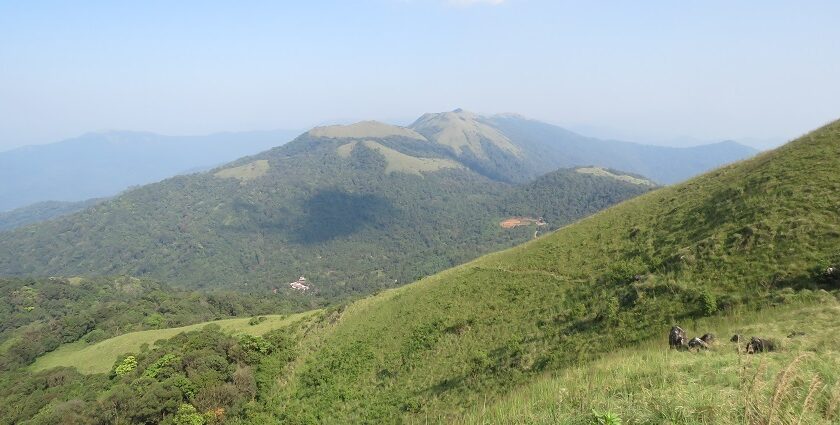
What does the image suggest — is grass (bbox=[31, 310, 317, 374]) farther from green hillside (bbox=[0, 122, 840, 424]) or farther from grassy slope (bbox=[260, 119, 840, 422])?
grassy slope (bbox=[260, 119, 840, 422])

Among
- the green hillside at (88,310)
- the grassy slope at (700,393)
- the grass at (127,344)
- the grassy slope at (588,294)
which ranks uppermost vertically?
the grassy slope at (700,393)

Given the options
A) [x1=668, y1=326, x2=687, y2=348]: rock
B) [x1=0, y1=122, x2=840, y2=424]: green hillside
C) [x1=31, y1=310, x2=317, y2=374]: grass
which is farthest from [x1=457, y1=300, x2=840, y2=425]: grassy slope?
[x1=31, y1=310, x2=317, y2=374]: grass

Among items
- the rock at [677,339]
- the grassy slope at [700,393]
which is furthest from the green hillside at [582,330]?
the rock at [677,339]

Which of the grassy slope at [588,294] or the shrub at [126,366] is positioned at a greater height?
the grassy slope at [588,294]

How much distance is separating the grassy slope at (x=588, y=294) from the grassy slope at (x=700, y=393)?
917 centimetres

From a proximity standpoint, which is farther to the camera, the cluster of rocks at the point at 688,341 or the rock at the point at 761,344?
the cluster of rocks at the point at 688,341

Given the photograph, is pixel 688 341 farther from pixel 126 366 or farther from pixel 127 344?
pixel 127 344

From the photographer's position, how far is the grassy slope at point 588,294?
67.8ft

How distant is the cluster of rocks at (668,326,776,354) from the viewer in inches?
448

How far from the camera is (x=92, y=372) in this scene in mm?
57031

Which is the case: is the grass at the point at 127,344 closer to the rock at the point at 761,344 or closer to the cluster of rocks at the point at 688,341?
the cluster of rocks at the point at 688,341

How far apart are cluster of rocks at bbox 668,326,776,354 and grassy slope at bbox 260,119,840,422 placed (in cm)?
427

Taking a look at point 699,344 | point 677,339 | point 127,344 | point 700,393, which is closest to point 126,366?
point 127,344

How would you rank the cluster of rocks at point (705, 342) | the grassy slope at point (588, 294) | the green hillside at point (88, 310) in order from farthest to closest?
the green hillside at point (88, 310) → the grassy slope at point (588, 294) → the cluster of rocks at point (705, 342)
